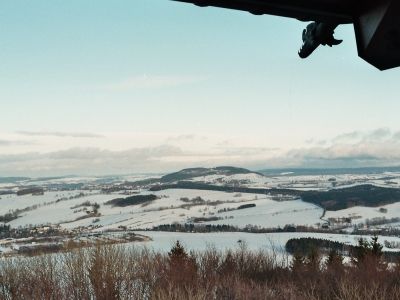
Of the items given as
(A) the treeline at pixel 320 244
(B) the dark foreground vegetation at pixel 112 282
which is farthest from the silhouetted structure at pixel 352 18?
(A) the treeline at pixel 320 244

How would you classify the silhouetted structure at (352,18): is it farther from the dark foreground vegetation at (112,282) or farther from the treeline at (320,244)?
the treeline at (320,244)

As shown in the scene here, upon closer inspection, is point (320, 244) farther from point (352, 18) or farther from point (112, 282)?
point (352, 18)

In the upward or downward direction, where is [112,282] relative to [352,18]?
downward

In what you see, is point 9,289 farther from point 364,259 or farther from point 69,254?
point 364,259

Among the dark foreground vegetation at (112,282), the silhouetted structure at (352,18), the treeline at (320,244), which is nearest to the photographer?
the silhouetted structure at (352,18)

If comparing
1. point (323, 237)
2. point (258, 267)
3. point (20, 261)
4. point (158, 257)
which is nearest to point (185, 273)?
point (158, 257)

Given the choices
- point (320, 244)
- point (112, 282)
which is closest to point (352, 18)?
point (112, 282)

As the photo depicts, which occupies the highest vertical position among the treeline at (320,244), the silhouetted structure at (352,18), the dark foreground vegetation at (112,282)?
the silhouetted structure at (352,18)

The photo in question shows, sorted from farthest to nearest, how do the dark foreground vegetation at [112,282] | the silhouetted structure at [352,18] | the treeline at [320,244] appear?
1. the treeline at [320,244]
2. the dark foreground vegetation at [112,282]
3. the silhouetted structure at [352,18]

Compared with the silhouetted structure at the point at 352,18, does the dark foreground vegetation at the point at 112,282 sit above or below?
below

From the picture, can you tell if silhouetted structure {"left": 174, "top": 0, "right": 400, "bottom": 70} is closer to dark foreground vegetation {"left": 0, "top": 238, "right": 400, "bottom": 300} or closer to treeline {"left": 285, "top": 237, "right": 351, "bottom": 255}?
dark foreground vegetation {"left": 0, "top": 238, "right": 400, "bottom": 300}

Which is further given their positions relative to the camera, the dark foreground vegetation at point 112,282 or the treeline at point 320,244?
the treeline at point 320,244
